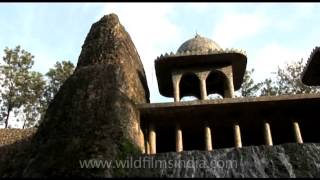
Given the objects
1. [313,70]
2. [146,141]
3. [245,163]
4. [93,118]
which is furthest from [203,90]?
[245,163]

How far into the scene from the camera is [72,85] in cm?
1308

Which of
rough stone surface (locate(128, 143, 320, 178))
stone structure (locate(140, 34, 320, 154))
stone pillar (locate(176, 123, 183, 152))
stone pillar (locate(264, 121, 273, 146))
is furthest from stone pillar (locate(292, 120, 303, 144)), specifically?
rough stone surface (locate(128, 143, 320, 178))

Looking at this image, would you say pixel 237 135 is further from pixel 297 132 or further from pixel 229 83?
pixel 229 83

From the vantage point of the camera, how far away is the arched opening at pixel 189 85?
17.1 m

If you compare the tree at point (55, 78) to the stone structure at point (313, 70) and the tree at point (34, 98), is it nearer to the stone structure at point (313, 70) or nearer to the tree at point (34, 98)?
the tree at point (34, 98)

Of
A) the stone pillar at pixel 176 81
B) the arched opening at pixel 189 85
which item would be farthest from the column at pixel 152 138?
the arched opening at pixel 189 85

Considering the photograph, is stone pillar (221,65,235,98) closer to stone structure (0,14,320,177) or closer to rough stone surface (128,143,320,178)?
stone structure (0,14,320,177)

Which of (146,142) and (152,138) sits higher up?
(152,138)

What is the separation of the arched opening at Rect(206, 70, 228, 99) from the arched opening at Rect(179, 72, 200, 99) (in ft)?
1.52

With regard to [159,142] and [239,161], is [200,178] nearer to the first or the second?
[239,161]

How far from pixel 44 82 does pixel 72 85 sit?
14837 mm

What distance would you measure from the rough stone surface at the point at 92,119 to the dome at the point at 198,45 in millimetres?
2584

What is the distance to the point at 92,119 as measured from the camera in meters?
11.3

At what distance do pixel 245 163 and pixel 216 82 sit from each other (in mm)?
7879
